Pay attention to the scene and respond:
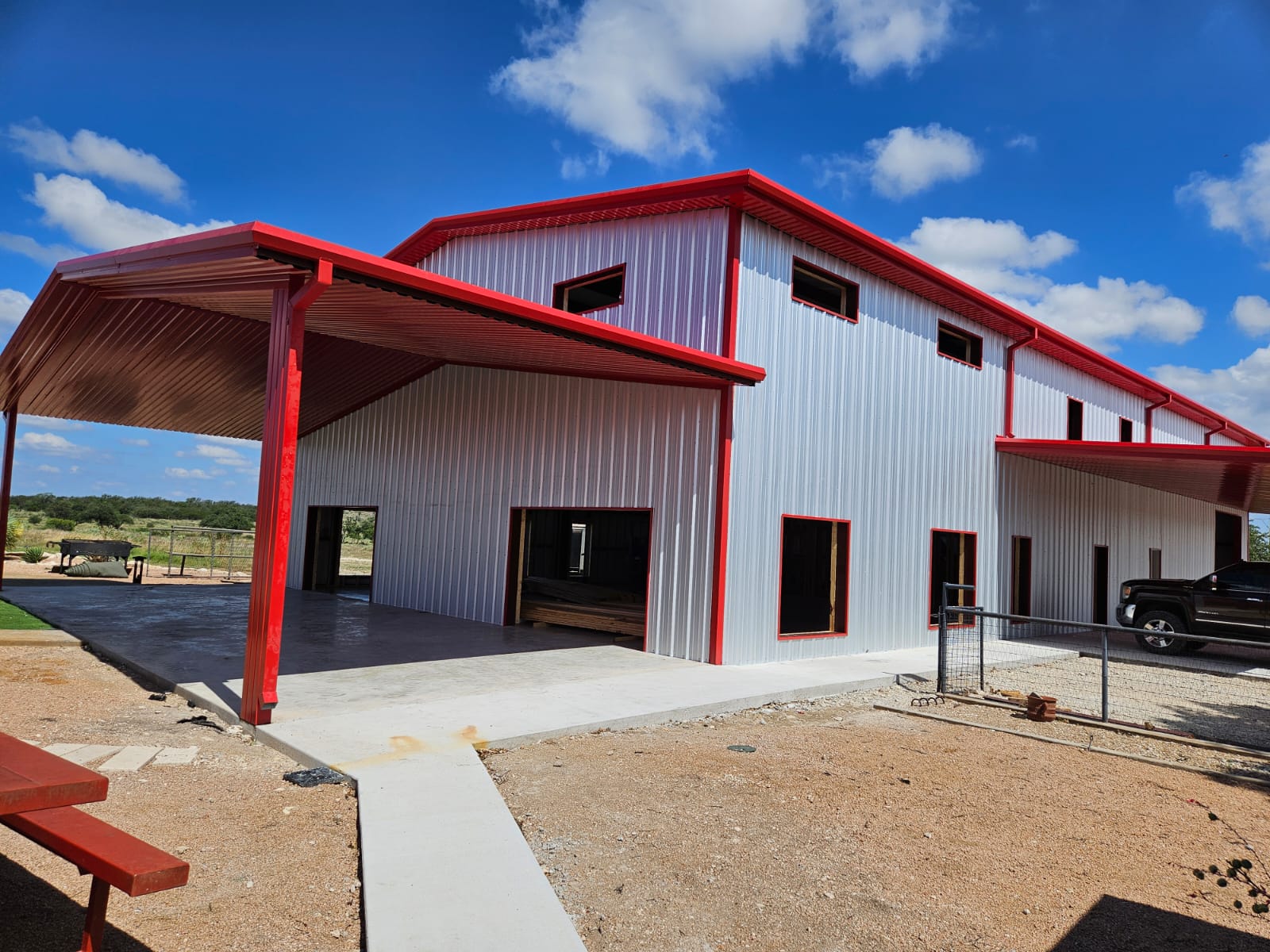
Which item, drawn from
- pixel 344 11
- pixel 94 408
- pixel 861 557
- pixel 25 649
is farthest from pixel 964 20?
pixel 94 408

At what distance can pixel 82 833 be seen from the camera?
2918 mm

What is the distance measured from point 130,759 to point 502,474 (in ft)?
26.9

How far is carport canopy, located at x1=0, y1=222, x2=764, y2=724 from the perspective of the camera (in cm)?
648

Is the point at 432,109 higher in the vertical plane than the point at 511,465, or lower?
higher

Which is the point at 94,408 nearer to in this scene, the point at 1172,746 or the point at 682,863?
the point at 682,863

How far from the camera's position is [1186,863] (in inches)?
175

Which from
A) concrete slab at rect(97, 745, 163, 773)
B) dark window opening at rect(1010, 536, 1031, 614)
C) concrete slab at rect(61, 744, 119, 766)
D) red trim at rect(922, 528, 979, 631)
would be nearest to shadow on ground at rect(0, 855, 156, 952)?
concrete slab at rect(97, 745, 163, 773)

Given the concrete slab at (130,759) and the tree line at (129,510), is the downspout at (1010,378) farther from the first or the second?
the tree line at (129,510)

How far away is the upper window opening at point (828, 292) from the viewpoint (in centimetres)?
1204

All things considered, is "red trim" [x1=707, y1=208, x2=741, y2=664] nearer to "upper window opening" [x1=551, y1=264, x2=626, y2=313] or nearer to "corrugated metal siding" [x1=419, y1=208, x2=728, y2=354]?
"corrugated metal siding" [x1=419, y1=208, x2=728, y2=354]

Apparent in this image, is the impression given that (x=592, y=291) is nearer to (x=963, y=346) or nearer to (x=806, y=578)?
(x=963, y=346)

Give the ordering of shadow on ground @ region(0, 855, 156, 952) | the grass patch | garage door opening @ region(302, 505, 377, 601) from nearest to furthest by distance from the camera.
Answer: shadow on ground @ region(0, 855, 156, 952), the grass patch, garage door opening @ region(302, 505, 377, 601)

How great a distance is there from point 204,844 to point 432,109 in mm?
11840

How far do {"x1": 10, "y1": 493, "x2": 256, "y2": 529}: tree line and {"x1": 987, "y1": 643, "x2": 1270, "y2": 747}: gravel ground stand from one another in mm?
60114
